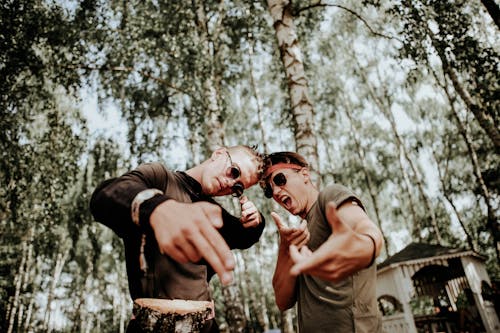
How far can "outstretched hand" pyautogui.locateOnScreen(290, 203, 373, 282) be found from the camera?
98 centimetres

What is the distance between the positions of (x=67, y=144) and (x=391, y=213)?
1202 inches

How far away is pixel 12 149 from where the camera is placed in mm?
11602

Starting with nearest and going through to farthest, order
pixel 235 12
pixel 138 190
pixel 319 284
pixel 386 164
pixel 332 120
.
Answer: pixel 138 190, pixel 319 284, pixel 235 12, pixel 332 120, pixel 386 164

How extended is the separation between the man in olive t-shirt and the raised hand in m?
0.21

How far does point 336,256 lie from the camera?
101 cm

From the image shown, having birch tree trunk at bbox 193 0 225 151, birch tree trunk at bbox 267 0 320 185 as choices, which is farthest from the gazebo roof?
birch tree trunk at bbox 267 0 320 185

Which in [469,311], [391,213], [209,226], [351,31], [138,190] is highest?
[351,31]

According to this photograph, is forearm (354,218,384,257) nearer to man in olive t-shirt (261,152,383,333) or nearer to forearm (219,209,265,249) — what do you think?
man in olive t-shirt (261,152,383,333)

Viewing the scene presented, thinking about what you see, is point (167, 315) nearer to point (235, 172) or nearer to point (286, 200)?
point (235, 172)

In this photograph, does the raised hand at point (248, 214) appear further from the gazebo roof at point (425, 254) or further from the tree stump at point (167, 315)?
the gazebo roof at point (425, 254)

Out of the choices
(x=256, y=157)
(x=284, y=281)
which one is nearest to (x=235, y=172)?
(x=256, y=157)

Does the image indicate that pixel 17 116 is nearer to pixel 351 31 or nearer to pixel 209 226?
pixel 209 226

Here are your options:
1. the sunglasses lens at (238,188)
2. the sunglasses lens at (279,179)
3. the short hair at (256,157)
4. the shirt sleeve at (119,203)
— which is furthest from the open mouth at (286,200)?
the shirt sleeve at (119,203)

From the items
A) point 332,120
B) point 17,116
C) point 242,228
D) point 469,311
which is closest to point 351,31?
point 332,120
